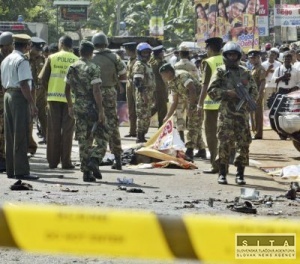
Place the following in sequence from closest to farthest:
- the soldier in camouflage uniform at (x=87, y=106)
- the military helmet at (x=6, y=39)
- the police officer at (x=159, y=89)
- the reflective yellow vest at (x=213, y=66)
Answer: the soldier in camouflage uniform at (x=87, y=106) < the military helmet at (x=6, y=39) < the reflective yellow vest at (x=213, y=66) < the police officer at (x=159, y=89)

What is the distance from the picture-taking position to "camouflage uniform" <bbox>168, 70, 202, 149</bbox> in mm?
15109

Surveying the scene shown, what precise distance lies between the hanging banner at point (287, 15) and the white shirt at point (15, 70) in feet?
109

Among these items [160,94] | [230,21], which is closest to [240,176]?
[160,94]

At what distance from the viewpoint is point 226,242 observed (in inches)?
130

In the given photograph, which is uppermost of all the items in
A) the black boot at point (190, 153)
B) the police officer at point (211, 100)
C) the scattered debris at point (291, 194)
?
the police officer at point (211, 100)

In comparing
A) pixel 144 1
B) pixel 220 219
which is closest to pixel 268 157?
pixel 220 219

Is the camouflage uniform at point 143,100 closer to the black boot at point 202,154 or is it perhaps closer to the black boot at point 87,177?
the black boot at point 202,154

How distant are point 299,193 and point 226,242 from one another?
26.4 ft

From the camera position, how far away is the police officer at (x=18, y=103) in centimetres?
1205

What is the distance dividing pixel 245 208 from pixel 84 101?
11.4 ft

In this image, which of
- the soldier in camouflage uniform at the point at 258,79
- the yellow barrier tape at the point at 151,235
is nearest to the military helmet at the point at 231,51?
the soldier in camouflage uniform at the point at 258,79

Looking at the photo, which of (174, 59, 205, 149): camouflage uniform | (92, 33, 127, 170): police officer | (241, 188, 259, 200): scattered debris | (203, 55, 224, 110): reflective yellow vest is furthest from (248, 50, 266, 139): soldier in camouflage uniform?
(241, 188, 259, 200): scattered debris

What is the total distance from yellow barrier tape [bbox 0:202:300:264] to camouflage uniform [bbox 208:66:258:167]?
8.55 meters

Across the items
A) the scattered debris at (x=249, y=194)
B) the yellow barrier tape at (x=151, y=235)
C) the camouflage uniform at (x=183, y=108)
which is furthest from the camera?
the camouflage uniform at (x=183, y=108)
